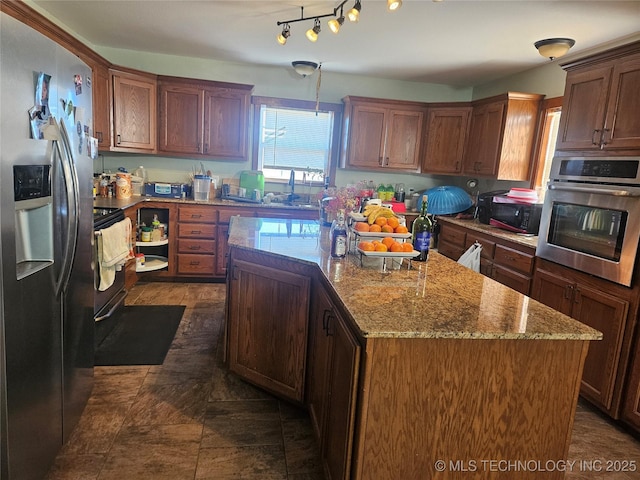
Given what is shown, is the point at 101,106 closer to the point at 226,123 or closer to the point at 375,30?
the point at 226,123

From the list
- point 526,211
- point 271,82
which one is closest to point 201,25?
point 271,82

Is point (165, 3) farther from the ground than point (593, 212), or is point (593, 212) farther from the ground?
point (165, 3)

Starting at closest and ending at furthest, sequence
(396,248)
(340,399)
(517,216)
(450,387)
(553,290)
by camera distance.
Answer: (450,387) → (340,399) → (396,248) → (553,290) → (517,216)

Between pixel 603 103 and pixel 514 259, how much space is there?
1.24 metres

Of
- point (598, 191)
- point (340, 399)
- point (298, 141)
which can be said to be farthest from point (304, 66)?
point (340, 399)

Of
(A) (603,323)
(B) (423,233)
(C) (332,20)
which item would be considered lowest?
(A) (603,323)

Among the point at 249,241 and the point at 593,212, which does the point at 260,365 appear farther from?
the point at 593,212

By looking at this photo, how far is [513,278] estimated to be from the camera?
10.7 feet

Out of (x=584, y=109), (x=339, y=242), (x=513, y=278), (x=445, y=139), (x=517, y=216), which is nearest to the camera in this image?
(x=339, y=242)

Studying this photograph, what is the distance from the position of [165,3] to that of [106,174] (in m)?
2.11

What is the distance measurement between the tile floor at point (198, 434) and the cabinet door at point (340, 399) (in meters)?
0.34

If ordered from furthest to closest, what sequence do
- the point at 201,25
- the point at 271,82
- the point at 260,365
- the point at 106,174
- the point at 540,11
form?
the point at 271,82 < the point at 106,174 < the point at 201,25 < the point at 540,11 < the point at 260,365

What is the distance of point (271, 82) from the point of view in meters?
4.95

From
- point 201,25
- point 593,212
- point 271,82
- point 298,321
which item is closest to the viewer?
point 298,321
